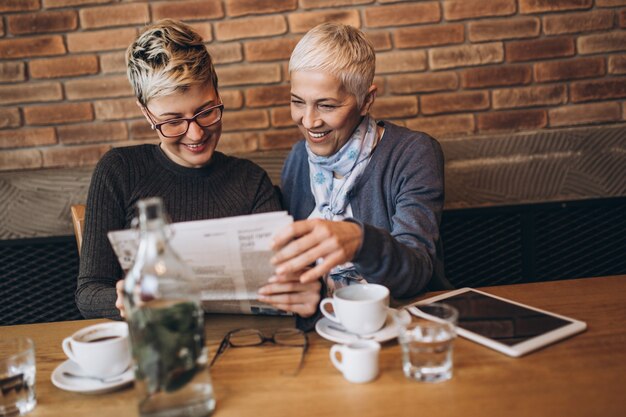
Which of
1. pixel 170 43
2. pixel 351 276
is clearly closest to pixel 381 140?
pixel 351 276

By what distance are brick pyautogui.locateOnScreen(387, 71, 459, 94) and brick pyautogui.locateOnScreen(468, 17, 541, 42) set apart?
16 cm

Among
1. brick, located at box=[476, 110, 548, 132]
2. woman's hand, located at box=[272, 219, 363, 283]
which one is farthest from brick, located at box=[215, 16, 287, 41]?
woman's hand, located at box=[272, 219, 363, 283]

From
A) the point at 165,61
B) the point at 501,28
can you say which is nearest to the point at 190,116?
the point at 165,61

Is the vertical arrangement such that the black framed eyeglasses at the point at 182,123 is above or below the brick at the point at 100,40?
below

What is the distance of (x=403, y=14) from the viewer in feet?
6.61

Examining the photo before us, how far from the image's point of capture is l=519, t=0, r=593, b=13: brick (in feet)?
6.61

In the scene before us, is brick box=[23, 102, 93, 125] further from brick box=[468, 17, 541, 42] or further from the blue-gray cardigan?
brick box=[468, 17, 541, 42]

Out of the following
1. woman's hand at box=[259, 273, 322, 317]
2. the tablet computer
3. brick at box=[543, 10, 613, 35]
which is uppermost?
brick at box=[543, 10, 613, 35]

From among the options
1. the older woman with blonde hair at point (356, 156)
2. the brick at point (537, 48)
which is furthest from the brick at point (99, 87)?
the brick at point (537, 48)

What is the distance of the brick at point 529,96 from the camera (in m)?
2.07

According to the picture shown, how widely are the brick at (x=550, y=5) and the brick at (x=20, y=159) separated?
6.24 ft

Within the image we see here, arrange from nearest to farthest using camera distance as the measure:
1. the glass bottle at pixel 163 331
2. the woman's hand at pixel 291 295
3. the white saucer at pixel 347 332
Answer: the glass bottle at pixel 163 331 < the white saucer at pixel 347 332 < the woman's hand at pixel 291 295

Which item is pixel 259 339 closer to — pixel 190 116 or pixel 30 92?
pixel 190 116

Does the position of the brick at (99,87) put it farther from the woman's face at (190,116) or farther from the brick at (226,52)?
the woman's face at (190,116)
